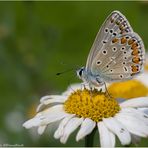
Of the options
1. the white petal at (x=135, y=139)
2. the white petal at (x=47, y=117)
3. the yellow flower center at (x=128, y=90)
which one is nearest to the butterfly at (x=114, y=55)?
the white petal at (x=47, y=117)

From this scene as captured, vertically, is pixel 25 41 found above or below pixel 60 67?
above

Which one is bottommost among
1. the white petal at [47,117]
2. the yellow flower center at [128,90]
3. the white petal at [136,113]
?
the yellow flower center at [128,90]

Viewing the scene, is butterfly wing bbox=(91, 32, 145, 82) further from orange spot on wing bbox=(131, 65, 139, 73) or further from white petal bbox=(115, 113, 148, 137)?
white petal bbox=(115, 113, 148, 137)

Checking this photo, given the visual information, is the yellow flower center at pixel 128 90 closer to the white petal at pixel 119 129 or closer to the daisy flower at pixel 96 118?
the daisy flower at pixel 96 118

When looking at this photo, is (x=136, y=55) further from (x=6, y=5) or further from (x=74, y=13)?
(x=74, y=13)

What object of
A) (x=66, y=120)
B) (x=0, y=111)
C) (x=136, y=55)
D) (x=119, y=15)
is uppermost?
(x=119, y=15)

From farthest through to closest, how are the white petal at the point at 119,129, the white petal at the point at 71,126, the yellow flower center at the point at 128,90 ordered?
the yellow flower center at the point at 128,90, the white petal at the point at 71,126, the white petal at the point at 119,129

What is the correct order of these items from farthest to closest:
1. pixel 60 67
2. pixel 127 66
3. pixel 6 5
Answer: pixel 60 67 → pixel 6 5 → pixel 127 66

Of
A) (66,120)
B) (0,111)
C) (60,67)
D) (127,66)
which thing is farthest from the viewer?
(60,67)

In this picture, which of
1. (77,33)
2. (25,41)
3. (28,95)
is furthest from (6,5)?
(77,33)
